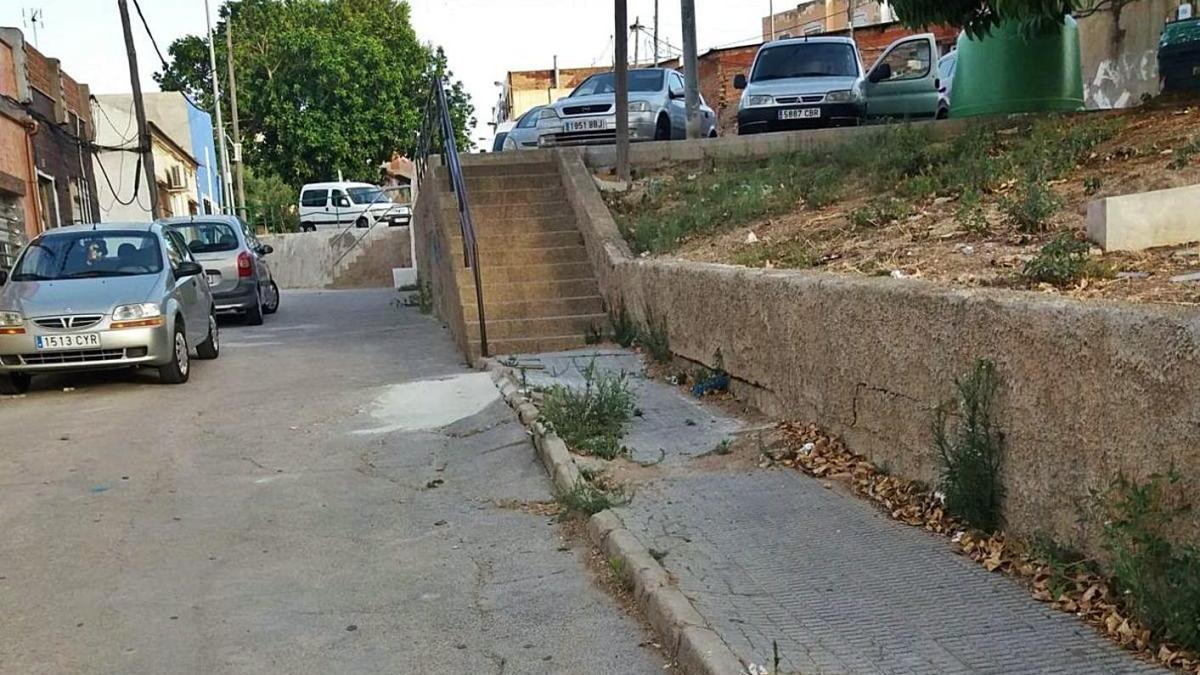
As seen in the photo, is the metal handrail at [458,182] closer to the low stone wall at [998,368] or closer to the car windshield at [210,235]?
the low stone wall at [998,368]

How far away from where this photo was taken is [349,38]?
44.4 m

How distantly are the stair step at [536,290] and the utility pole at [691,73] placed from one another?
17.8ft

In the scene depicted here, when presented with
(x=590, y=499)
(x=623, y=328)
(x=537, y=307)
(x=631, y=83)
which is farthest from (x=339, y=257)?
(x=590, y=499)

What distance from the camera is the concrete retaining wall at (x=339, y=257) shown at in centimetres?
3006

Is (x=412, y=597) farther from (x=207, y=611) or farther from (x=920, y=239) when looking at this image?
(x=920, y=239)

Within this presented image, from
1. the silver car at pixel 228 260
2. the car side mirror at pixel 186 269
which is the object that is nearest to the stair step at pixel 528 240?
the car side mirror at pixel 186 269

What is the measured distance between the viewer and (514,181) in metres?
12.7

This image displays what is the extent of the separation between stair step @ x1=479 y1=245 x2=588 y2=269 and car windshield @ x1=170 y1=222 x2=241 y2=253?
5.67 metres

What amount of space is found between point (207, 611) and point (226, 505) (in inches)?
64.4

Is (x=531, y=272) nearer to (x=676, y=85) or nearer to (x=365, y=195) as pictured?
(x=676, y=85)

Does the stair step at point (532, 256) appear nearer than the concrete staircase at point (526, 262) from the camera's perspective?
No

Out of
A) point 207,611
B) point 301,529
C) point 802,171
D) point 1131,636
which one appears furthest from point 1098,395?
point 802,171

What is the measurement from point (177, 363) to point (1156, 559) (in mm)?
8543

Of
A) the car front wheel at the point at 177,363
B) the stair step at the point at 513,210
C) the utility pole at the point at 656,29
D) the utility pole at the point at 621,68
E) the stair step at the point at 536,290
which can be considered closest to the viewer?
the car front wheel at the point at 177,363
